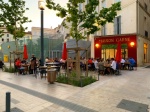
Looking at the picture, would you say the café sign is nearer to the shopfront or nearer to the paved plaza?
the shopfront

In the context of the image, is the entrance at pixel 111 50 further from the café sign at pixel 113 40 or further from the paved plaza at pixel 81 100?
the paved plaza at pixel 81 100

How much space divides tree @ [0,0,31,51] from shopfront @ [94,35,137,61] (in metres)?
10.8

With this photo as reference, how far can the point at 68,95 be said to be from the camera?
8078 millimetres

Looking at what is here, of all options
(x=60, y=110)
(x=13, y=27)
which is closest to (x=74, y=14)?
(x=60, y=110)

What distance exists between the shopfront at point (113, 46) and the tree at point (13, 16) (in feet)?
35.4

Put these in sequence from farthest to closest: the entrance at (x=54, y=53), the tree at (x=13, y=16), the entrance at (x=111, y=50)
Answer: the entrance at (x=54, y=53) < the entrance at (x=111, y=50) < the tree at (x=13, y=16)

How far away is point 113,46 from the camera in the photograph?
23.4 meters

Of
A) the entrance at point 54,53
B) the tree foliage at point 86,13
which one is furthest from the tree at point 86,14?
the entrance at point 54,53

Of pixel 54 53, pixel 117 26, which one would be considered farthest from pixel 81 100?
pixel 54 53

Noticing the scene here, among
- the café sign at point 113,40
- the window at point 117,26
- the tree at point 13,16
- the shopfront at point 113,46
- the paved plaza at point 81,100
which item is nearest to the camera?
the paved plaza at point 81,100

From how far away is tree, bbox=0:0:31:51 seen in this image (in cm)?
1816

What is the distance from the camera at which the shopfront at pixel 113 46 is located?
21.6m

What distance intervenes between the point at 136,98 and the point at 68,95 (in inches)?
121

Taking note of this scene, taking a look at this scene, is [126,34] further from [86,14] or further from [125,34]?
[86,14]
